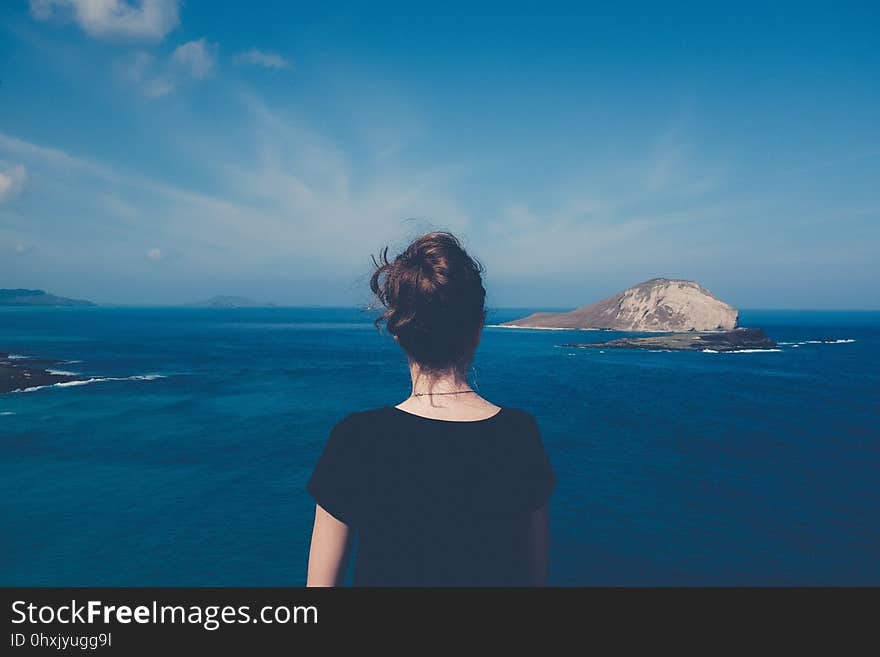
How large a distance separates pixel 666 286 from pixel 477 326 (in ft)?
488

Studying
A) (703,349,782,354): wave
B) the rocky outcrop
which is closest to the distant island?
the rocky outcrop

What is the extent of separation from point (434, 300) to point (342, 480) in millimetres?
837

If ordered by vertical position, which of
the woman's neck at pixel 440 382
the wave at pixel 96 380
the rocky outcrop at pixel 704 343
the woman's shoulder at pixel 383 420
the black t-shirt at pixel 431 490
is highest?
the woman's neck at pixel 440 382

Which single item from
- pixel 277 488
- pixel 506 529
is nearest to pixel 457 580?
pixel 506 529

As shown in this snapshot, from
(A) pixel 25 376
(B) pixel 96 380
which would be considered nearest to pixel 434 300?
(B) pixel 96 380

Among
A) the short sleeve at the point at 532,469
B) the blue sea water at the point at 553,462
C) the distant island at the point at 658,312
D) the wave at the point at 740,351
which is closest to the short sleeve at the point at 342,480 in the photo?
the short sleeve at the point at 532,469

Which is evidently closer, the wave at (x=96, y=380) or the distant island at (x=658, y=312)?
the wave at (x=96, y=380)

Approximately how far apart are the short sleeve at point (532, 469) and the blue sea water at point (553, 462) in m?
0.85

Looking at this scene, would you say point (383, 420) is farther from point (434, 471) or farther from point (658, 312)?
point (658, 312)

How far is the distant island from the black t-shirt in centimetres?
14039

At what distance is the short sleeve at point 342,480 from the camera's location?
194 centimetres

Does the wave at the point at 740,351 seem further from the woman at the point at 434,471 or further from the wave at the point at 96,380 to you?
the woman at the point at 434,471

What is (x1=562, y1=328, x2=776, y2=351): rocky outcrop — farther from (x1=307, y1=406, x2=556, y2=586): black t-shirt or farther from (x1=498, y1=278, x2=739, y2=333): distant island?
(x1=307, y1=406, x2=556, y2=586): black t-shirt

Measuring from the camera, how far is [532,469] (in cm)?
204
